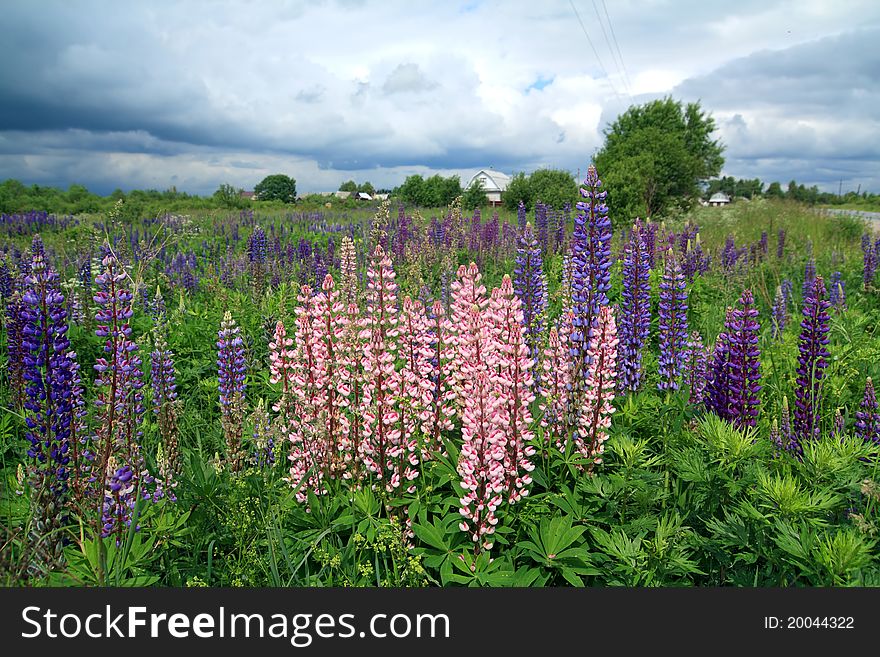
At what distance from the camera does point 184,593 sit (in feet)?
7.84

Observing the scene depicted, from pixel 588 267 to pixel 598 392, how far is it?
802 mm

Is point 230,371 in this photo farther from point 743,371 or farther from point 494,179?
point 494,179

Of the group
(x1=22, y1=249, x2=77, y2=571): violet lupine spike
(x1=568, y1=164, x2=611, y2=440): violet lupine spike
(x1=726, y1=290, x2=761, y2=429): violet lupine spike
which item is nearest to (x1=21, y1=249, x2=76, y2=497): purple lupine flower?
(x1=22, y1=249, x2=77, y2=571): violet lupine spike

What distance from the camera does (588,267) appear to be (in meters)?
3.48

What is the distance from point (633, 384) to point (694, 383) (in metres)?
0.56

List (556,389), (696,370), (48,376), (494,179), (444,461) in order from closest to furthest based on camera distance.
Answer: (48,376) < (444,461) < (556,389) < (696,370) < (494,179)

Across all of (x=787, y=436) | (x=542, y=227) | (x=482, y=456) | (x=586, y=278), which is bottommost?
(x=787, y=436)

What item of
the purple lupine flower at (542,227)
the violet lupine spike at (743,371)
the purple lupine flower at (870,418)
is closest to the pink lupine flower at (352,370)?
the violet lupine spike at (743,371)

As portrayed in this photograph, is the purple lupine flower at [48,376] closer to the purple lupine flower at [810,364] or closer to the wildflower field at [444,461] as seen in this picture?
the wildflower field at [444,461]

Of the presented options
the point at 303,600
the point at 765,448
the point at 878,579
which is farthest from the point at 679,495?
the point at 303,600

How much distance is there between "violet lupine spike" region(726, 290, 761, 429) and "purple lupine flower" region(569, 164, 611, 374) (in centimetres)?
91

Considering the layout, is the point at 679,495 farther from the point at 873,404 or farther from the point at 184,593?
the point at 184,593

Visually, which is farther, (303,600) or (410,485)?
(410,485)

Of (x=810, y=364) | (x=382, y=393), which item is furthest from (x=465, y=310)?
(x=810, y=364)
